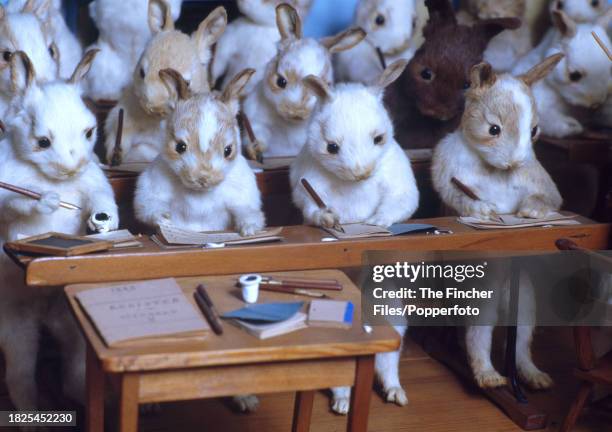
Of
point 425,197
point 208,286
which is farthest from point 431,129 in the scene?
point 208,286

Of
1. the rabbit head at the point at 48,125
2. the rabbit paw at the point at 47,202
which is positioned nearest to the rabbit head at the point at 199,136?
the rabbit head at the point at 48,125

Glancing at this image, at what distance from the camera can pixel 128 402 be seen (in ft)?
6.14

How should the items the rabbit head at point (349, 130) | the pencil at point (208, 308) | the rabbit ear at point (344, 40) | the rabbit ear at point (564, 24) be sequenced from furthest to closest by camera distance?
the rabbit ear at point (564, 24) < the rabbit ear at point (344, 40) < the rabbit head at point (349, 130) < the pencil at point (208, 308)

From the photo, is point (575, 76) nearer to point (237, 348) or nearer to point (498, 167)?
point (498, 167)

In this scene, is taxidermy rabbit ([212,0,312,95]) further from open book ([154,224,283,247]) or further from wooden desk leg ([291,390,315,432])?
wooden desk leg ([291,390,315,432])

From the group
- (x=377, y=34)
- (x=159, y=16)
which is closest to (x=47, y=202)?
(x=159, y=16)

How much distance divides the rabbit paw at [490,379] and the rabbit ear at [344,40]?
128 centimetres

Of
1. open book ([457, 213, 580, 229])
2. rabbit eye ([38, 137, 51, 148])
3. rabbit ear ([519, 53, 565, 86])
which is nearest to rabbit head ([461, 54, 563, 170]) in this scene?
rabbit ear ([519, 53, 565, 86])

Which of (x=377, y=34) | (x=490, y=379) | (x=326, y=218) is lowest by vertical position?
(x=490, y=379)

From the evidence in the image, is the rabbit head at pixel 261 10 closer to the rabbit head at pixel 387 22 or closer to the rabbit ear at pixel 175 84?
the rabbit head at pixel 387 22

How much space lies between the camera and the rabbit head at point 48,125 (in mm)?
2525

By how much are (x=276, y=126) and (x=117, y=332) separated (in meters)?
1.54

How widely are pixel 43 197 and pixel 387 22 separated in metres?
1.74

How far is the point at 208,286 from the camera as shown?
224 centimetres
